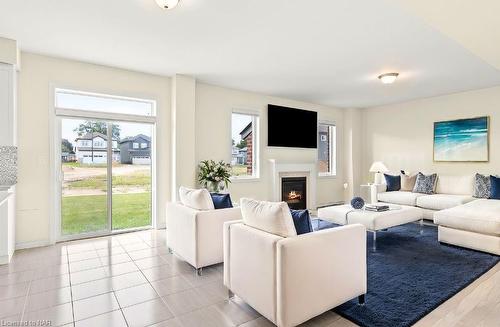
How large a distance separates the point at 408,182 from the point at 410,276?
388 cm

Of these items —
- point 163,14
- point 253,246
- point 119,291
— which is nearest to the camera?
point 253,246

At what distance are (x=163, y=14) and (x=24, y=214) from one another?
11.0 ft

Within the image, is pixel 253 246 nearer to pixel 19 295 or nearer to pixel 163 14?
pixel 19 295

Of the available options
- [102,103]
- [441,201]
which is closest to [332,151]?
[441,201]

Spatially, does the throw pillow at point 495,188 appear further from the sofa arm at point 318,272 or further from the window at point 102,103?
the window at point 102,103

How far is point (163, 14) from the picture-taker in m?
2.85

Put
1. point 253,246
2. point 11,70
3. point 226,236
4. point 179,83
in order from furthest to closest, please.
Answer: point 179,83, point 11,70, point 226,236, point 253,246

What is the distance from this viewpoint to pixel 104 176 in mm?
4566

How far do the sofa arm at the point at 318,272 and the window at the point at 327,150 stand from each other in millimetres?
5416

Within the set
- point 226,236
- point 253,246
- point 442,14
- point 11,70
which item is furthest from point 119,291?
point 442,14

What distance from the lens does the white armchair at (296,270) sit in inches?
71.6

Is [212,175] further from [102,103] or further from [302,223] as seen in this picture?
[302,223]

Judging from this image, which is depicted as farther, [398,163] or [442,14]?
[398,163]

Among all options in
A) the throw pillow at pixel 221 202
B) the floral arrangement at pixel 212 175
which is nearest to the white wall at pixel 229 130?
the floral arrangement at pixel 212 175
